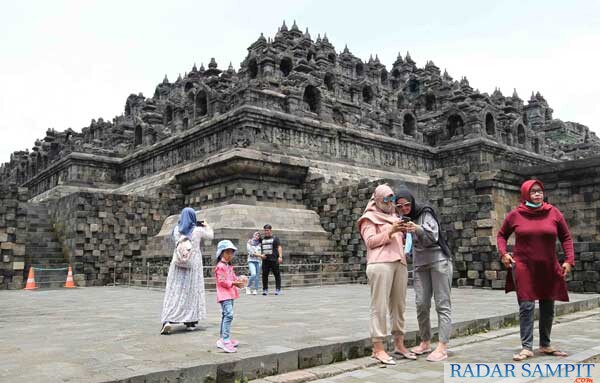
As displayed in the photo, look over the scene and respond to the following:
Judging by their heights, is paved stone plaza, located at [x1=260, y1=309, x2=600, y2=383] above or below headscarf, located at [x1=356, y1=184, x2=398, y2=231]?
below

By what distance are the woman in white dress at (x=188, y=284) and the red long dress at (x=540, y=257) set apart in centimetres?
406

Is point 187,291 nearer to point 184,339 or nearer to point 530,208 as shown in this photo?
point 184,339

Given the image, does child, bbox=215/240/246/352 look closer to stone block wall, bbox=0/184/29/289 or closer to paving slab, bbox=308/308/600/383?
paving slab, bbox=308/308/600/383

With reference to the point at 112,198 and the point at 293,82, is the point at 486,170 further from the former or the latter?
the point at 112,198

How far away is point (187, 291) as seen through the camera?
7305 mm

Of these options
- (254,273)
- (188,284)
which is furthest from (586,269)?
(188,284)

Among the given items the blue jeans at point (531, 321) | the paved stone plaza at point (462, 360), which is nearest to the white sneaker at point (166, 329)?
the paved stone plaza at point (462, 360)

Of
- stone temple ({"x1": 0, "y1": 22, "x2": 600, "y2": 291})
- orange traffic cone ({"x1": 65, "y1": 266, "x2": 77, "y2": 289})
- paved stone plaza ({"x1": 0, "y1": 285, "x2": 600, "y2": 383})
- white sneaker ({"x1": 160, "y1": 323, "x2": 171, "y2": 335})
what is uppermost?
stone temple ({"x1": 0, "y1": 22, "x2": 600, "y2": 291})

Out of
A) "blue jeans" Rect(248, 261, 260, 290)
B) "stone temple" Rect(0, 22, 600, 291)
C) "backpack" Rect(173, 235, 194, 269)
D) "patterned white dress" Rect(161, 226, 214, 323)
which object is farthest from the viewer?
"stone temple" Rect(0, 22, 600, 291)

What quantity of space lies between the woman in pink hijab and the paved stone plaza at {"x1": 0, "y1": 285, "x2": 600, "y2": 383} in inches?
18.8

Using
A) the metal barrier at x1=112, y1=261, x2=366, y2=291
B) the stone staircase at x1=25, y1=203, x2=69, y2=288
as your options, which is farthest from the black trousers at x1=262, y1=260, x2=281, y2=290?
the stone staircase at x1=25, y1=203, x2=69, y2=288

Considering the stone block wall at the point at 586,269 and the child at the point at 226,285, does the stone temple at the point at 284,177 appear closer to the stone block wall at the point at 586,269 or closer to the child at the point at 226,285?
the stone block wall at the point at 586,269

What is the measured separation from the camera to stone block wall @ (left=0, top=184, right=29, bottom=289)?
1702 cm

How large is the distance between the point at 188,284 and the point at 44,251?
1543 centimetres
